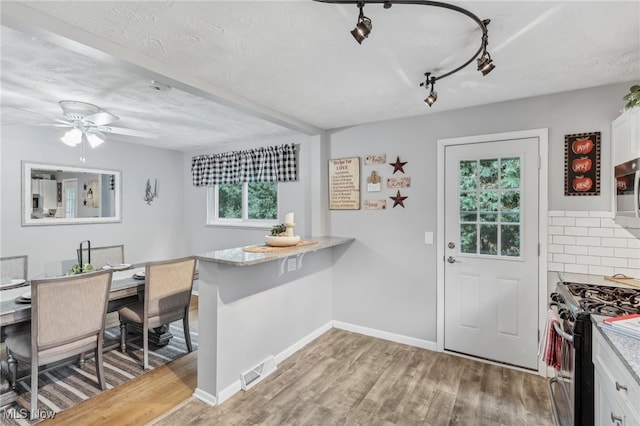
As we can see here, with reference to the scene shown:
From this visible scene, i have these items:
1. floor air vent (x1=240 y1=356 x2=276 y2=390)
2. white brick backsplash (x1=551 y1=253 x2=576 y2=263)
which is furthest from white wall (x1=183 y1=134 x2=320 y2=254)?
white brick backsplash (x1=551 y1=253 x2=576 y2=263)

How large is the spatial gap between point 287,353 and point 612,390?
2.32 metres

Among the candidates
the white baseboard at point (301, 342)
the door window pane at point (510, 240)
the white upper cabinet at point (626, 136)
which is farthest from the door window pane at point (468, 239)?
the white baseboard at point (301, 342)

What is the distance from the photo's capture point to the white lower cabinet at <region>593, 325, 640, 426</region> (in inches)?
43.4

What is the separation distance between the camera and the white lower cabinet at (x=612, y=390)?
110 centimetres

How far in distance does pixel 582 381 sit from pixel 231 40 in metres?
2.55

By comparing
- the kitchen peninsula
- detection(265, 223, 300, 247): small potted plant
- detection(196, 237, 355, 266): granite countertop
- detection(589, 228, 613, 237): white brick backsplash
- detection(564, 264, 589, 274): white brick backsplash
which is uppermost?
detection(589, 228, 613, 237): white brick backsplash

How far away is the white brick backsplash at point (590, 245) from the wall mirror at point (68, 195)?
508cm

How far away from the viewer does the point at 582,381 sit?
5.17 ft

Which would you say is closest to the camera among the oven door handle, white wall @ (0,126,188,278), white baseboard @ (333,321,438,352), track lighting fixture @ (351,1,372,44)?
track lighting fixture @ (351,1,372,44)

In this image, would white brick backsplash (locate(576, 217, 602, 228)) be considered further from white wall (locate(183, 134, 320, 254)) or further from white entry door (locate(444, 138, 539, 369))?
white wall (locate(183, 134, 320, 254))

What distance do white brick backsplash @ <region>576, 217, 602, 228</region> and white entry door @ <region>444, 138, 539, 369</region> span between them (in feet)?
0.92

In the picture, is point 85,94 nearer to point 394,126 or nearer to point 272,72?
point 272,72

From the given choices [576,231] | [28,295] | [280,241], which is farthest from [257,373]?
[576,231]

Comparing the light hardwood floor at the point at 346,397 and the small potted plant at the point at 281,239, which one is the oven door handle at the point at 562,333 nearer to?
the light hardwood floor at the point at 346,397
